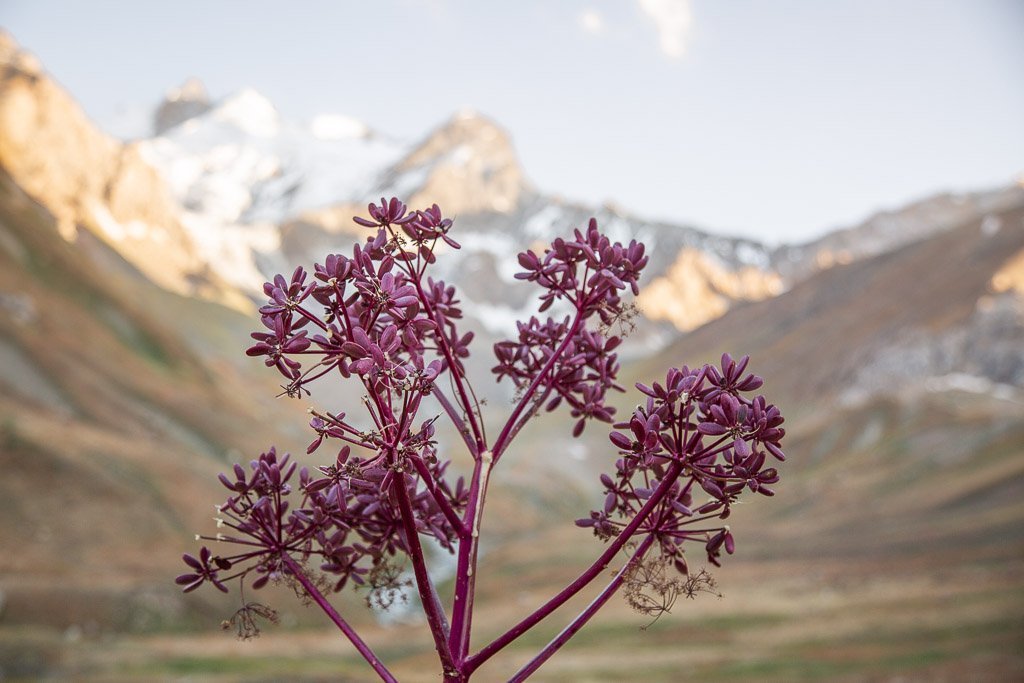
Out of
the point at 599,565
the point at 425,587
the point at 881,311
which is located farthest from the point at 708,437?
the point at 881,311

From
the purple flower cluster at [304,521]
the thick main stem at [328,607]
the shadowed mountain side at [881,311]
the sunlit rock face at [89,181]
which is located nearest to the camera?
the thick main stem at [328,607]

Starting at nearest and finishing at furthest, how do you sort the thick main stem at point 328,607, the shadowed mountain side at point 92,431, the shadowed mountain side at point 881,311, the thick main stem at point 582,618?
the thick main stem at point 582,618
the thick main stem at point 328,607
the shadowed mountain side at point 92,431
the shadowed mountain side at point 881,311

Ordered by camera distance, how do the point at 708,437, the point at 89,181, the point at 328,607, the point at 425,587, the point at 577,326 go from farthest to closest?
the point at 89,181, the point at 577,326, the point at 328,607, the point at 708,437, the point at 425,587

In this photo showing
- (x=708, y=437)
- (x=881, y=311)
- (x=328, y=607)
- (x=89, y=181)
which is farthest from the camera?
(x=89, y=181)

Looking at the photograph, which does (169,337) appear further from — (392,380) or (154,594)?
(392,380)

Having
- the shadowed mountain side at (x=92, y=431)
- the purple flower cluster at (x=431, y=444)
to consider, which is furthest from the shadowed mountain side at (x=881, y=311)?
the purple flower cluster at (x=431, y=444)

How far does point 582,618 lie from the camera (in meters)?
2.37

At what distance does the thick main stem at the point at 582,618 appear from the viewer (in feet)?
7.12

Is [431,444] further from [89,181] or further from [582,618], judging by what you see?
[89,181]

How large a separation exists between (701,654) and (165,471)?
4503 centimetres

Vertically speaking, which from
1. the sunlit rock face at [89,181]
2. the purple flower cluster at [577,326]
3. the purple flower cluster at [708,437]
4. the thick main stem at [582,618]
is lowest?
the thick main stem at [582,618]

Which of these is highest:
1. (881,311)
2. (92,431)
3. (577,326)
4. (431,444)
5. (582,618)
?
(881,311)

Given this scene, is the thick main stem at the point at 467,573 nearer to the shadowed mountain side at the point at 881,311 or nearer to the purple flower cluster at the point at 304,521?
the purple flower cluster at the point at 304,521

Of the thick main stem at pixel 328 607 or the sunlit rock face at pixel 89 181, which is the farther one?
the sunlit rock face at pixel 89 181
